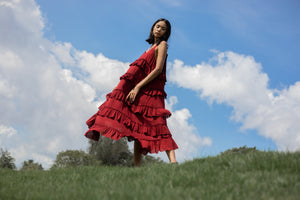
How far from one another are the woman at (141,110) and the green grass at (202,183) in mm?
960

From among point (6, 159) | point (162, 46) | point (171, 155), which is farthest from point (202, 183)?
point (6, 159)

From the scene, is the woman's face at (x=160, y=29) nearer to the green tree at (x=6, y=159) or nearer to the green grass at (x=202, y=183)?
the green grass at (x=202, y=183)

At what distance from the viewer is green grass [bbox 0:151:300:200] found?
325cm

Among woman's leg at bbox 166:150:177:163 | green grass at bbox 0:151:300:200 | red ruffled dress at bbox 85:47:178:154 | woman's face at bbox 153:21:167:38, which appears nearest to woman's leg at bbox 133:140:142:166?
red ruffled dress at bbox 85:47:178:154

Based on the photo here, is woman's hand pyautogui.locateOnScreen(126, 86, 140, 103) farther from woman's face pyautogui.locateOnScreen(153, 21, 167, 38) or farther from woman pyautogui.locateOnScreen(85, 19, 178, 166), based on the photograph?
woman's face pyautogui.locateOnScreen(153, 21, 167, 38)

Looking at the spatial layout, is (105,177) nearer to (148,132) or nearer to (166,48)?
(148,132)

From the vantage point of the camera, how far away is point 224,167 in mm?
4355

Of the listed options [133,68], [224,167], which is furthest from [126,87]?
[224,167]

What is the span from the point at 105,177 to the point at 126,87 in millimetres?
2153

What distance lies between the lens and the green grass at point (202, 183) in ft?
10.7

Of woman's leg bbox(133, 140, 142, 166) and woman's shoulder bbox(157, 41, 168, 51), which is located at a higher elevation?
woman's shoulder bbox(157, 41, 168, 51)

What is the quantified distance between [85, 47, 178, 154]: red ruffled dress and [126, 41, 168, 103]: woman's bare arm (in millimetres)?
142

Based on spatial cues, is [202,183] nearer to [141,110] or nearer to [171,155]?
[171,155]

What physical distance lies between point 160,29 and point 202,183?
384 centimetres
